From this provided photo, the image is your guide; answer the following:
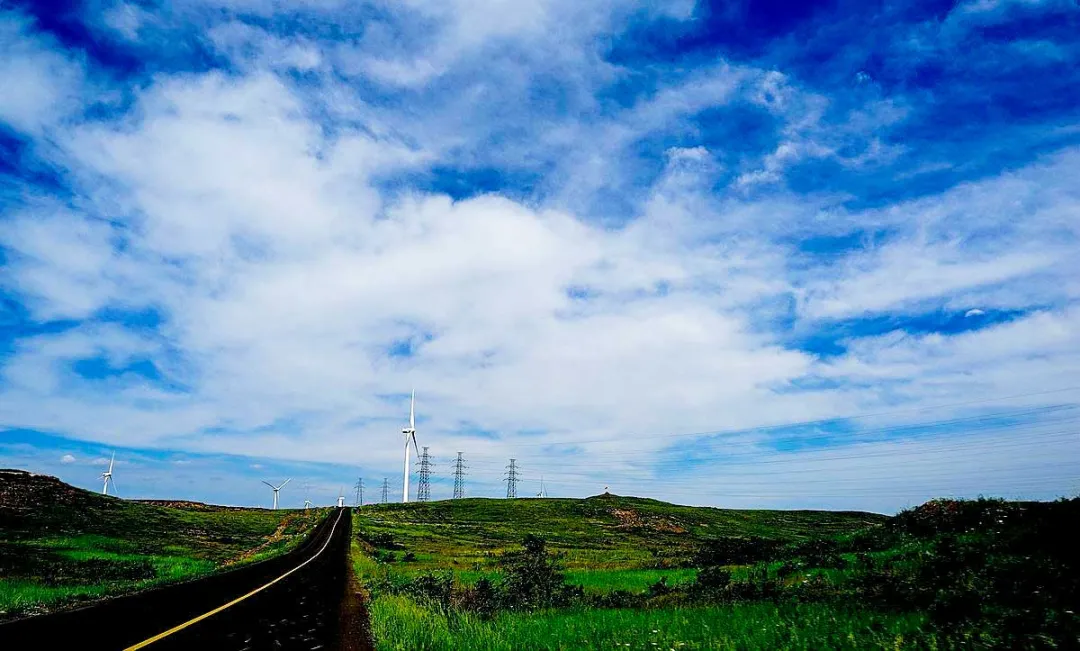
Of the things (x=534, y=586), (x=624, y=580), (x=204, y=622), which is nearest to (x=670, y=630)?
(x=534, y=586)

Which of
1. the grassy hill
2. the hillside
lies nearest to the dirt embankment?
the hillside

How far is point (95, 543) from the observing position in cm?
5022

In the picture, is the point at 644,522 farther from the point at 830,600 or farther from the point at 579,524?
the point at 830,600

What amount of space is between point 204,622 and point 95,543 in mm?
46971

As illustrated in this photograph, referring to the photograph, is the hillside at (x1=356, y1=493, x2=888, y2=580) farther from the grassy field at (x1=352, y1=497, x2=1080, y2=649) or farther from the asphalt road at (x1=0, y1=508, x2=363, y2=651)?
the grassy field at (x1=352, y1=497, x2=1080, y2=649)

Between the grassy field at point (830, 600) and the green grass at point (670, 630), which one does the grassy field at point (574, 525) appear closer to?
the grassy field at point (830, 600)

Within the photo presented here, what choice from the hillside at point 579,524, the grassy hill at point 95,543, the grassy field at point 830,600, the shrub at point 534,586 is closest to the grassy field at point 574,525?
the hillside at point 579,524

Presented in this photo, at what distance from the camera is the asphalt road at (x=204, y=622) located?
12734 mm

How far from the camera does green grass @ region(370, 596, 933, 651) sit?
10.3 meters

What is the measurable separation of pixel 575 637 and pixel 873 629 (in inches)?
237

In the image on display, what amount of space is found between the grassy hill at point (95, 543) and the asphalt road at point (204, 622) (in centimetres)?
240

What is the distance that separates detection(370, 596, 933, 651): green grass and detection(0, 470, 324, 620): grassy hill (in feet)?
41.1

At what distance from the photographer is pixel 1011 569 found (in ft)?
53.3

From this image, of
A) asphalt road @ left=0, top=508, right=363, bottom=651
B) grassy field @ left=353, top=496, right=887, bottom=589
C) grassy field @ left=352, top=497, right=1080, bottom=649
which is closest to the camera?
grassy field @ left=352, top=497, right=1080, bottom=649
